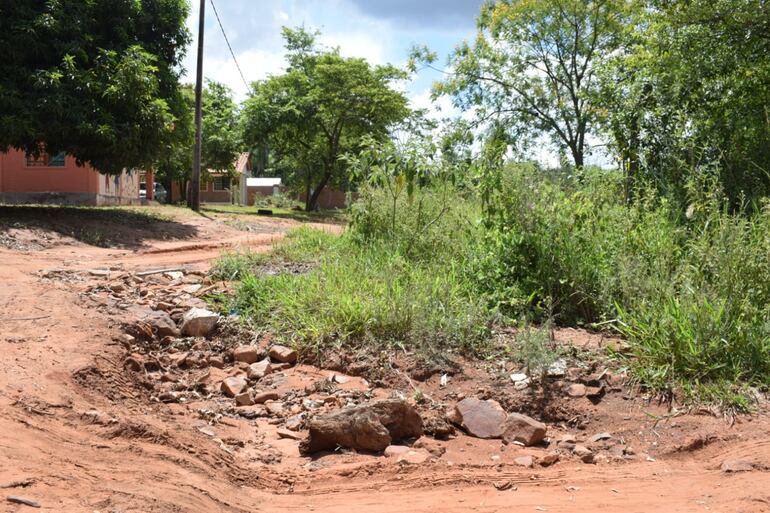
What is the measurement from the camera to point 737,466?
3785 millimetres

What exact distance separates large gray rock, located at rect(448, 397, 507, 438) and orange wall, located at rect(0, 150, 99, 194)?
21.6 metres

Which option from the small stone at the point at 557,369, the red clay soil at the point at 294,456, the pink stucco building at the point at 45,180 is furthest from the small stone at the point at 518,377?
the pink stucco building at the point at 45,180

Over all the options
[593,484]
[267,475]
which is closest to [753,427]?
[593,484]

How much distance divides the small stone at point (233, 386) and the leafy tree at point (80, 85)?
10.3 m

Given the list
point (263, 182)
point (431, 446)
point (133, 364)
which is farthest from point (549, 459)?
point (263, 182)

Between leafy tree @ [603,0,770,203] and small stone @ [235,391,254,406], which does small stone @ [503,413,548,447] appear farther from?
leafy tree @ [603,0,770,203]

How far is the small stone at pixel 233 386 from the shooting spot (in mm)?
5039

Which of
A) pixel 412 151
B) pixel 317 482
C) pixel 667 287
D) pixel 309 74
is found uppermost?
pixel 309 74

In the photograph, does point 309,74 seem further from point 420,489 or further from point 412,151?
point 420,489

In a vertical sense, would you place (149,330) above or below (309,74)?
below

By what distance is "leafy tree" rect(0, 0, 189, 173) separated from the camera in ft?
44.7

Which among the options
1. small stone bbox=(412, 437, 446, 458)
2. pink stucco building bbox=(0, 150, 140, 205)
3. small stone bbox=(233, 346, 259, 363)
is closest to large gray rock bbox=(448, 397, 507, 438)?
small stone bbox=(412, 437, 446, 458)

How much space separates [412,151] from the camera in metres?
7.84

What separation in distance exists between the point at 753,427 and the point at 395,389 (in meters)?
2.36
